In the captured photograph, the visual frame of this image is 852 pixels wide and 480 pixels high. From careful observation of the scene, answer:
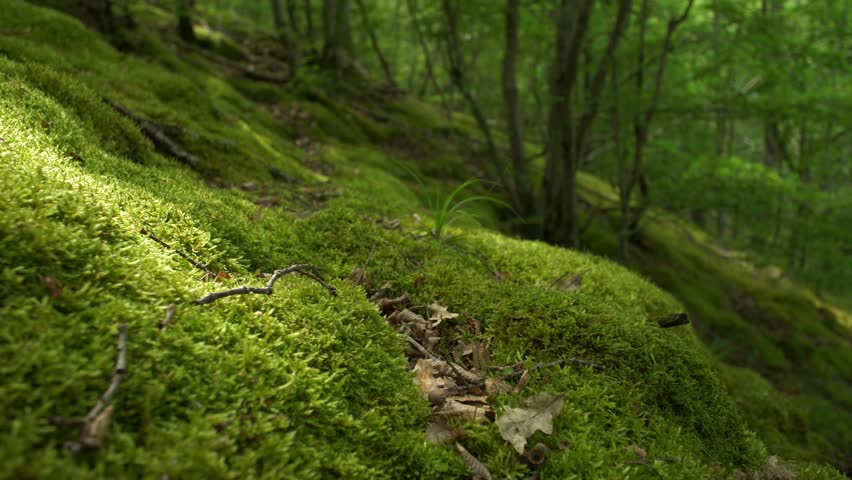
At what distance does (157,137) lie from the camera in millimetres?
4184

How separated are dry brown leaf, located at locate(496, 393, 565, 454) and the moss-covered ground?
0.04 meters

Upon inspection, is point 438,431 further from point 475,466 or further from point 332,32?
point 332,32

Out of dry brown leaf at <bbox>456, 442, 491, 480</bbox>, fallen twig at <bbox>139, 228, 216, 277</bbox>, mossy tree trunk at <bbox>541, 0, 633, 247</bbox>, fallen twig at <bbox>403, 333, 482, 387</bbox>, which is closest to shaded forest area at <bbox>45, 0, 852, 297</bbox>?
mossy tree trunk at <bbox>541, 0, 633, 247</bbox>

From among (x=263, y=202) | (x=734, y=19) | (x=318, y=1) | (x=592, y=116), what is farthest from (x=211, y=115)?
(x=318, y=1)

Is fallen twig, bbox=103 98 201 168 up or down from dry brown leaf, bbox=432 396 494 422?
up

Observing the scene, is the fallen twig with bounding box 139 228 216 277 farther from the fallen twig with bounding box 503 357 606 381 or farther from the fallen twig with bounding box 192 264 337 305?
the fallen twig with bounding box 503 357 606 381

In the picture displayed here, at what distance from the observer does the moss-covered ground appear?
133 centimetres

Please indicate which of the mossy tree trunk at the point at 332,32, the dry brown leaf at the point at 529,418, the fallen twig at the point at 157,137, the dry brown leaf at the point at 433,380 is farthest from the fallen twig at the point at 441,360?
the mossy tree trunk at the point at 332,32

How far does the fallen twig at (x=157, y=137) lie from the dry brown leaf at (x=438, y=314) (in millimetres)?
2895

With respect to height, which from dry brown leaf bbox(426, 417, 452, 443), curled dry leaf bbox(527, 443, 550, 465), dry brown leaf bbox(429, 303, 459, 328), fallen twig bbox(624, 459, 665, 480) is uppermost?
dry brown leaf bbox(429, 303, 459, 328)

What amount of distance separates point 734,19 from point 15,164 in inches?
374

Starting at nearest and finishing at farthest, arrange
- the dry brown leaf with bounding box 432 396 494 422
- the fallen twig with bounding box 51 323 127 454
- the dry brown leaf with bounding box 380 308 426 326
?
the fallen twig with bounding box 51 323 127 454
the dry brown leaf with bounding box 432 396 494 422
the dry brown leaf with bounding box 380 308 426 326

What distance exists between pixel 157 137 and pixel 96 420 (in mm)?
3608

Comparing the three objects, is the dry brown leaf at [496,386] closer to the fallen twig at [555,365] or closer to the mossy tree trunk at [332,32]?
the fallen twig at [555,365]
